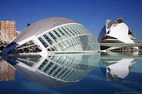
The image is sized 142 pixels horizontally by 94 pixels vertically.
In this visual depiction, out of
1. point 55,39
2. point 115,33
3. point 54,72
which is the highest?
point 115,33

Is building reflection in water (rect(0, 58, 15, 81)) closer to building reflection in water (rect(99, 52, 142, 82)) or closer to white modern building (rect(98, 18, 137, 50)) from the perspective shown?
building reflection in water (rect(99, 52, 142, 82))

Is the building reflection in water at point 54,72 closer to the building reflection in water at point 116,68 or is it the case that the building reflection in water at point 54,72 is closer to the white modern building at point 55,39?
the building reflection in water at point 116,68

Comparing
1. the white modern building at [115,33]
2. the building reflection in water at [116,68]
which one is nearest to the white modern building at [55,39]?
the building reflection in water at [116,68]

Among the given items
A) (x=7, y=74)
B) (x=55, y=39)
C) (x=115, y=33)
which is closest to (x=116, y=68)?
(x=7, y=74)

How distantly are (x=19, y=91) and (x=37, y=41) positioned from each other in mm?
17164

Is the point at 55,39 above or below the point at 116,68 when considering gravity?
above

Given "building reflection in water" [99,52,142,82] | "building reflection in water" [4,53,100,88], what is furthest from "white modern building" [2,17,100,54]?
"building reflection in water" [4,53,100,88]

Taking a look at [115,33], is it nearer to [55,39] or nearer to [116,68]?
[55,39]

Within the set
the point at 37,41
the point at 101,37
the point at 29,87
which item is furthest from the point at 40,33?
the point at 101,37

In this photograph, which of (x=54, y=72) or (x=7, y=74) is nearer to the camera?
(x=7, y=74)

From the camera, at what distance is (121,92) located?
3.90 meters

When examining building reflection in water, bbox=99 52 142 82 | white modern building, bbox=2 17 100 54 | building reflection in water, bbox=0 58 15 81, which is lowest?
building reflection in water, bbox=99 52 142 82

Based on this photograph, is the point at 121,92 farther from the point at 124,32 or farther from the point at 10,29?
the point at 10,29

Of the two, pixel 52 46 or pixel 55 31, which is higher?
pixel 55 31
